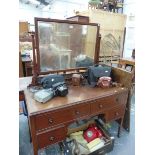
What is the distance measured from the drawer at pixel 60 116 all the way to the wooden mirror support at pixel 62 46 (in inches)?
18.2

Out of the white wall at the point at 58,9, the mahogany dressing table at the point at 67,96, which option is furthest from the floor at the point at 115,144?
the white wall at the point at 58,9

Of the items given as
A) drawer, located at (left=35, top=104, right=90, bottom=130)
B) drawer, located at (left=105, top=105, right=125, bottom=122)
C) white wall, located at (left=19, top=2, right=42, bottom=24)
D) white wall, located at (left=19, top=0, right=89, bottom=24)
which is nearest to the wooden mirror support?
drawer, located at (left=35, top=104, right=90, bottom=130)

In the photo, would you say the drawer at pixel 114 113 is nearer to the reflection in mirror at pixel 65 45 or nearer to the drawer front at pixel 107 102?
the drawer front at pixel 107 102

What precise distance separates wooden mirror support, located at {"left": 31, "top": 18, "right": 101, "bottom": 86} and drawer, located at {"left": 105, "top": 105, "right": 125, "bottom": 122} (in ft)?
1.86

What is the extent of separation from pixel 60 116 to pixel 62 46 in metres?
0.73

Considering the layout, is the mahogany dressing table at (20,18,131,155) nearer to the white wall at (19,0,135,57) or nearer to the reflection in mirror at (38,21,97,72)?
the reflection in mirror at (38,21,97,72)

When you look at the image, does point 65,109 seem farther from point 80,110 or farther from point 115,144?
point 115,144

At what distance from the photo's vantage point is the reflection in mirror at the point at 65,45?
1.40 m

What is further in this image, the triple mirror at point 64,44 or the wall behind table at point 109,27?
the wall behind table at point 109,27

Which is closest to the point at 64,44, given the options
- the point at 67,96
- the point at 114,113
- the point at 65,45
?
the point at 65,45

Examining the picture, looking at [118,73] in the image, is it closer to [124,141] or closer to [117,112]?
[117,112]
